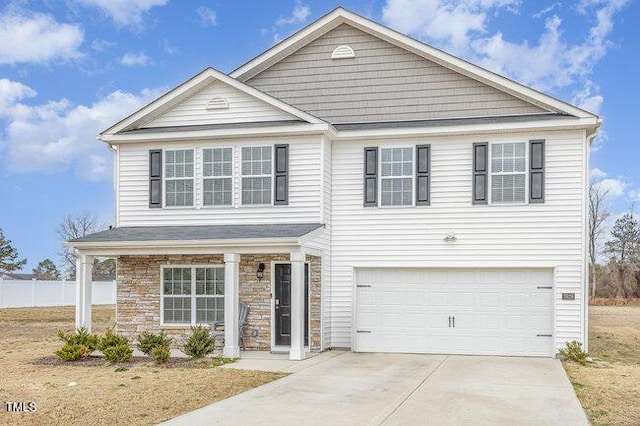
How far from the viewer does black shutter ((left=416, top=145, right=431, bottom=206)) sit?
17.4 meters

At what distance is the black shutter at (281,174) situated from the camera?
56.7 feet

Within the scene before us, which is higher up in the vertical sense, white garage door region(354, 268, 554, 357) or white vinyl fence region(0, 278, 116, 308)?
white garage door region(354, 268, 554, 357)

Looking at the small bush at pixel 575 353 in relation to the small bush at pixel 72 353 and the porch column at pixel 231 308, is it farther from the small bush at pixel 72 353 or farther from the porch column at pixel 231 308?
the small bush at pixel 72 353

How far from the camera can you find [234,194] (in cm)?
1756

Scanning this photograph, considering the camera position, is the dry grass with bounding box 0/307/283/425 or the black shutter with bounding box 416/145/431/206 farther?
the black shutter with bounding box 416/145/431/206

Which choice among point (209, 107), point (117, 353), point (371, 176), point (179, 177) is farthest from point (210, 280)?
point (371, 176)

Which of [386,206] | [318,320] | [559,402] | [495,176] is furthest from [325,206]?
[559,402]

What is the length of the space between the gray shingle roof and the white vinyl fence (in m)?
19.3

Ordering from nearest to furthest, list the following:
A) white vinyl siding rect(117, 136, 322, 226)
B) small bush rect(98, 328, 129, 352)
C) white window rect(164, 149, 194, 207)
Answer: small bush rect(98, 328, 129, 352)
white vinyl siding rect(117, 136, 322, 226)
white window rect(164, 149, 194, 207)

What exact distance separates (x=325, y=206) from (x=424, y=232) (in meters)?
2.45

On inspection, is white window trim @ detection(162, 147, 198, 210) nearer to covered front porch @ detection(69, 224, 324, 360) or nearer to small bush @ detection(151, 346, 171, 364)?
covered front porch @ detection(69, 224, 324, 360)

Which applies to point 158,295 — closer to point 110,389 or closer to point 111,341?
point 111,341

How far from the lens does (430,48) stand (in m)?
18.0

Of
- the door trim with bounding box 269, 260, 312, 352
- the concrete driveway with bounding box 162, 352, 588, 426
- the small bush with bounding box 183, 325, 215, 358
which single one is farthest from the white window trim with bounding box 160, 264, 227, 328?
the concrete driveway with bounding box 162, 352, 588, 426
